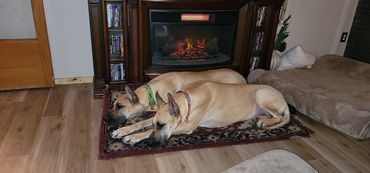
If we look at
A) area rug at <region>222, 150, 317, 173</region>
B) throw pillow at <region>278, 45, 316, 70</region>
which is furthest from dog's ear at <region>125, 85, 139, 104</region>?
throw pillow at <region>278, 45, 316, 70</region>

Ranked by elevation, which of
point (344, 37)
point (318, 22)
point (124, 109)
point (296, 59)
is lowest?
point (124, 109)

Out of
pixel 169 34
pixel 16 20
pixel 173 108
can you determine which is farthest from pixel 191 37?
pixel 16 20

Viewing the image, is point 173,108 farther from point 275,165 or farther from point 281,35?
point 281,35

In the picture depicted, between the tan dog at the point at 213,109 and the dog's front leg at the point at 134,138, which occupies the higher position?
the tan dog at the point at 213,109

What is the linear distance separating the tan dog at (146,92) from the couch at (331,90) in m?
0.55

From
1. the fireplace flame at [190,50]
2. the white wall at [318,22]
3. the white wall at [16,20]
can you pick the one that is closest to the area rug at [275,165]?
the fireplace flame at [190,50]

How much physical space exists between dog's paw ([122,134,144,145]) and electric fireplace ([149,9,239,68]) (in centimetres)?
109

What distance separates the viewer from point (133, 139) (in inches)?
84.7

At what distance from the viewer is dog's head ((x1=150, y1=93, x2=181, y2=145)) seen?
1920 mm

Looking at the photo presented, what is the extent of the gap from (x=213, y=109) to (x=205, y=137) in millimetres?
239

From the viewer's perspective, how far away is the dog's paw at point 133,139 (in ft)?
7.04

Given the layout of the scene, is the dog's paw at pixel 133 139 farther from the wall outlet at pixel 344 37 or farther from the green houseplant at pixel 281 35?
the wall outlet at pixel 344 37

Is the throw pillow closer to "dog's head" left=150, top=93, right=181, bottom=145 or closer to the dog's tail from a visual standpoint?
the dog's tail

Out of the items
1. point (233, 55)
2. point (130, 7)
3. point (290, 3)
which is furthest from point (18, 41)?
point (290, 3)
